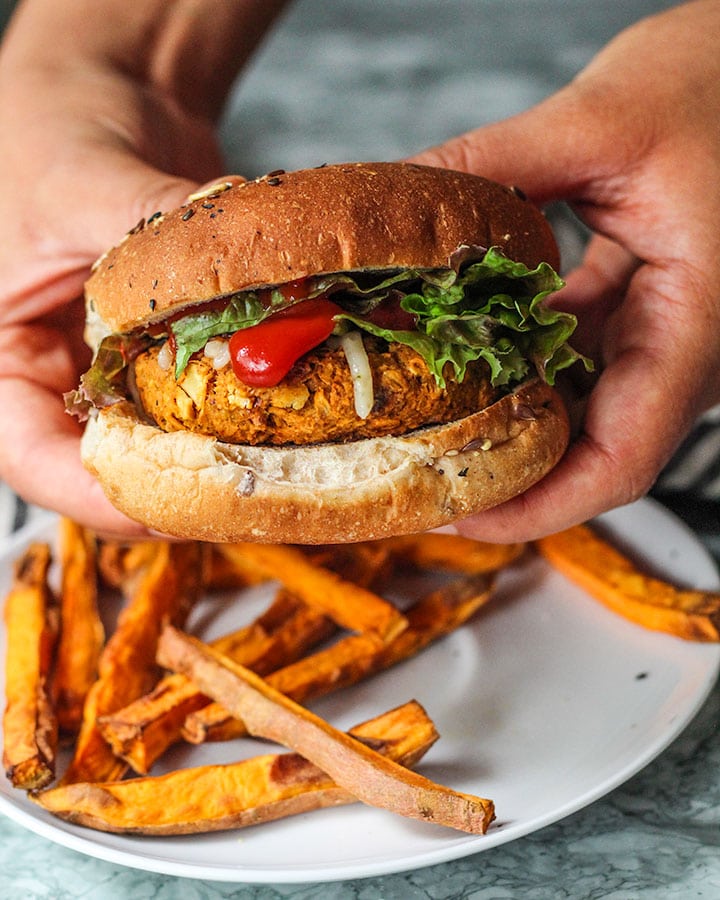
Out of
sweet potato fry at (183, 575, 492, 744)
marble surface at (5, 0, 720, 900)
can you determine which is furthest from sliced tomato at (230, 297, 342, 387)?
marble surface at (5, 0, 720, 900)

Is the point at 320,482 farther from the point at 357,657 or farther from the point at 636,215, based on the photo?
the point at 636,215

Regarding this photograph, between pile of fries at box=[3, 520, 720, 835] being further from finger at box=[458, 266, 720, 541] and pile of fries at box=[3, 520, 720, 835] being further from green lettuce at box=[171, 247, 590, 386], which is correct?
green lettuce at box=[171, 247, 590, 386]

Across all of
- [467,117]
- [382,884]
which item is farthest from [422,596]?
[467,117]

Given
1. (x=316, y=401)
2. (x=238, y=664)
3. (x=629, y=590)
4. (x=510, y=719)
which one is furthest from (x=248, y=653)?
(x=629, y=590)

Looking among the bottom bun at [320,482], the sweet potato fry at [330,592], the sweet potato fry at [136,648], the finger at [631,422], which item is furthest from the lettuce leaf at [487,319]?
the sweet potato fry at [136,648]

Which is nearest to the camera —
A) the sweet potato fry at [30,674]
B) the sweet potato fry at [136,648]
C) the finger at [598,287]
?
the sweet potato fry at [30,674]

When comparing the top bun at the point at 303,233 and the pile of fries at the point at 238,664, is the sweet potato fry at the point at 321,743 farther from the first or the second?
the top bun at the point at 303,233
